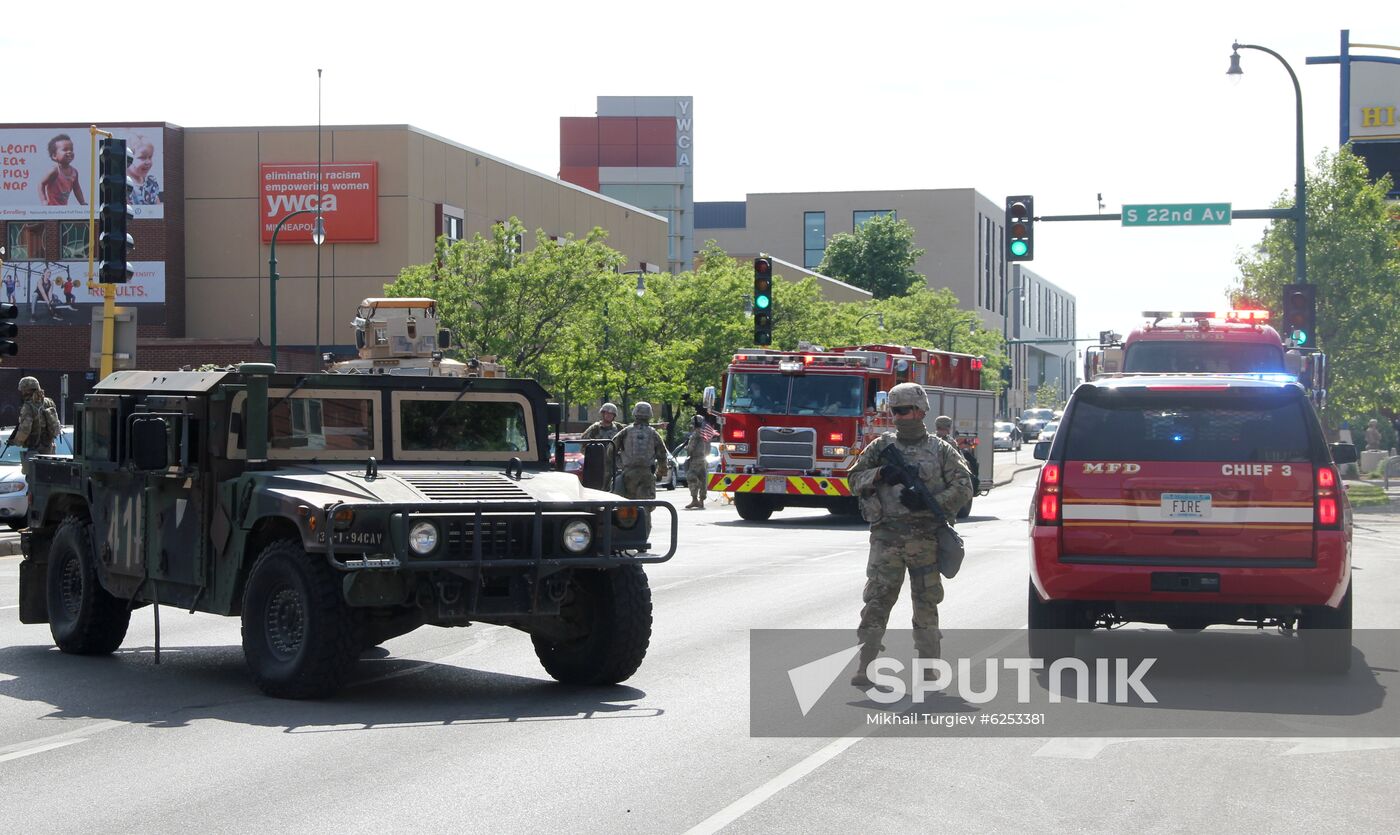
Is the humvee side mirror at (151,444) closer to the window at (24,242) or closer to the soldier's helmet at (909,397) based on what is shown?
the soldier's helmet at (909,397)

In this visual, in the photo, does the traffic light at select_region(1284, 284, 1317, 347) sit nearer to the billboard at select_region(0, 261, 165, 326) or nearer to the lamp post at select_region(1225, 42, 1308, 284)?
the lamp post at select_region(1225, 42, 1308, 284)

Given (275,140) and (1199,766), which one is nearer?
(1199,766)

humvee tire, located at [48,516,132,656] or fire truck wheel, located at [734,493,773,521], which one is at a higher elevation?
humvee tire, located at [48,516,132,656]

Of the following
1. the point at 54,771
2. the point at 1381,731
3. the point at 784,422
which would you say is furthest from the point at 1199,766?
the point at 784,422

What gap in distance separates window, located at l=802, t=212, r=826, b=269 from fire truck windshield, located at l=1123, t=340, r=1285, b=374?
323 ft

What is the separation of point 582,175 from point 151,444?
288 ft

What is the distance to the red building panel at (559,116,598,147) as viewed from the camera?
95938mm

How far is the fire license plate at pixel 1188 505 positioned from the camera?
10.6 meters

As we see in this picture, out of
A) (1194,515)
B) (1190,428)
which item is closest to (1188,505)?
(1194,515)

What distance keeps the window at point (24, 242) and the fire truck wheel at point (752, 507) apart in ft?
125

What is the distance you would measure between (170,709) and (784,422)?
757 inches

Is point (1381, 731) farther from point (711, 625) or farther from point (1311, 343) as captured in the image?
point (1311, 343)

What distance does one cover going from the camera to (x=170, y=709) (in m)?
9.77

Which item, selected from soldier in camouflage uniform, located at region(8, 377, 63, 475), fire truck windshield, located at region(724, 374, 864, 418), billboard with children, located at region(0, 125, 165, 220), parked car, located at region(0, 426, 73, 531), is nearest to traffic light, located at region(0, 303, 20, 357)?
parked car, located at region(0, 426, 73, 531)
